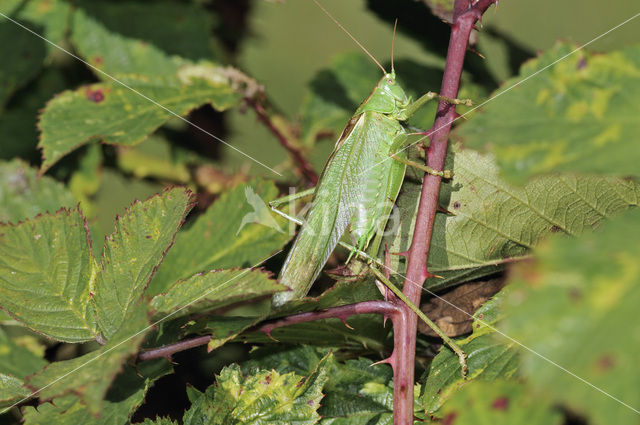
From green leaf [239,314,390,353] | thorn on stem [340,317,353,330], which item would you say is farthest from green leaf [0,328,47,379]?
thorn on stem [340,317,353,330]

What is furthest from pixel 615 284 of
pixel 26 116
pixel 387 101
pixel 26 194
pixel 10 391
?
pixel 26 116

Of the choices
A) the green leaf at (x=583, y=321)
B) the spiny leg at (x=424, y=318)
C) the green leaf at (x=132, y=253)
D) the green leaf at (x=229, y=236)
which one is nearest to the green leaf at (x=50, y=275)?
the green leaf at (x=132, y=253)

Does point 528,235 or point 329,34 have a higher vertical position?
point 329,34

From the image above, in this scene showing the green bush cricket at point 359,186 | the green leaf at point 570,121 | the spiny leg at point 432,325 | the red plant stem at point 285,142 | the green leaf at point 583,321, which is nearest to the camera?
the green leaf at point 583,321

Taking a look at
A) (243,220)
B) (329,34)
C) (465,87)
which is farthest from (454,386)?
(329,34)

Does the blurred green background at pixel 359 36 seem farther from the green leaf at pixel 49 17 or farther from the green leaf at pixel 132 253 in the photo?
the green leaf at pixel 132 253

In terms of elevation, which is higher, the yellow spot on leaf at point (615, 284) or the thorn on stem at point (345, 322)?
the yellow spot on leaf at point (615, 284)

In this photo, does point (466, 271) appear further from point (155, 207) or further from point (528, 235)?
point (155, 207)
